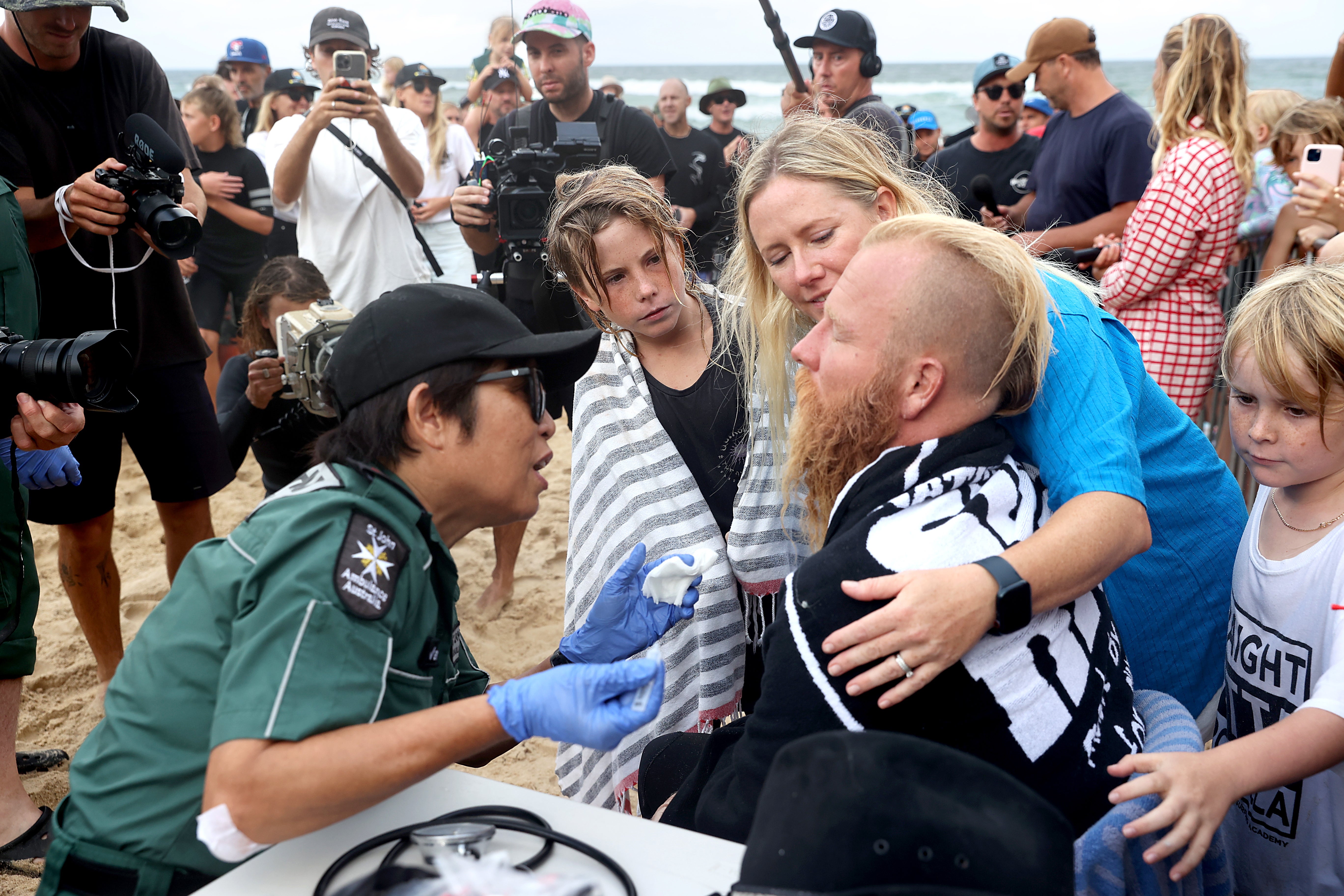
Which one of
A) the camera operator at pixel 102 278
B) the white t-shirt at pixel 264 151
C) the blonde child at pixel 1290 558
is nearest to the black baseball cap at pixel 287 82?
the white t-shirt at pixel 264 151

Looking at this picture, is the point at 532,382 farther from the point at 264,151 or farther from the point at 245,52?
the point at 245,52

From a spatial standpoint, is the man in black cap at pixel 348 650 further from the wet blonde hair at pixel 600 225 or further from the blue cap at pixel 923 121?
the blue cap at pixel 923 121

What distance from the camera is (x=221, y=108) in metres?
5.23

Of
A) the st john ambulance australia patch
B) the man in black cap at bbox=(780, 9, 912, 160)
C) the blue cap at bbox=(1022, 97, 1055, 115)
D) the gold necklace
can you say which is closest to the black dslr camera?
the st john ambulance australia patch

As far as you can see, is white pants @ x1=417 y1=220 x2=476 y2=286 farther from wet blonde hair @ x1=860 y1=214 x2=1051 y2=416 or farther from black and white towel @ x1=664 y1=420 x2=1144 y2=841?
black and white towel @ x1=664 y1=420 x2=1144 y2=841

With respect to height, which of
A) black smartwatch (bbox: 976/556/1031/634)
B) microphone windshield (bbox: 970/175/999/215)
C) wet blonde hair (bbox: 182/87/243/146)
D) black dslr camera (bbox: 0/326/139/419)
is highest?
wet blonde hair (bbox: 182/87/243/146)

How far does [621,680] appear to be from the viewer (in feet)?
4.07

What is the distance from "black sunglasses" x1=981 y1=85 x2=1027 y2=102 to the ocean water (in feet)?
37.5

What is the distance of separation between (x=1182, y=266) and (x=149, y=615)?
3.48 metres

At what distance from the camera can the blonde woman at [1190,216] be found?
330 cm

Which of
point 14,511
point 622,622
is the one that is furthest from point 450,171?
point 622,622

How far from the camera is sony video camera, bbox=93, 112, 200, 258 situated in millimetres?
2646

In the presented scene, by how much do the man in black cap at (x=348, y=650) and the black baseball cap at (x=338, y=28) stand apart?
3.29 m

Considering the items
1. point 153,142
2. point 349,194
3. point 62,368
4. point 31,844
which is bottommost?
point 31,844
